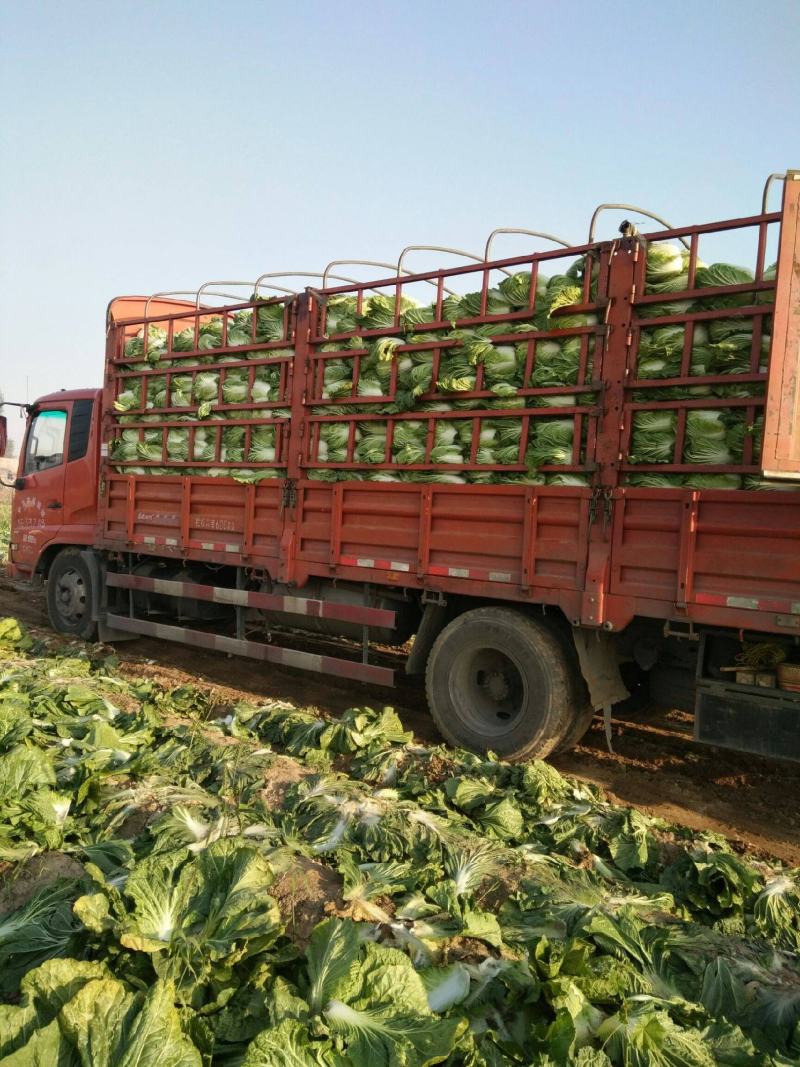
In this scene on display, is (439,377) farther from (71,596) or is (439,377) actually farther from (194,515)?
(71,596)

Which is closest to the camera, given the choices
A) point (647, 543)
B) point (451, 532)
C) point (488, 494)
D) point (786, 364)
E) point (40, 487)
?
point (786, 364)

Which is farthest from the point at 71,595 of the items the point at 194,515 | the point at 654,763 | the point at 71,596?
the point at 654,763

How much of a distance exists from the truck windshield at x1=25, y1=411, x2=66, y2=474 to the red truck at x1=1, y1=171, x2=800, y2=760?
1160 mm

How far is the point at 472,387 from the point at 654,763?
329 cm

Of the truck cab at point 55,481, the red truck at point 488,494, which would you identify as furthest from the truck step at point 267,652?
the truck cab at point 55,481

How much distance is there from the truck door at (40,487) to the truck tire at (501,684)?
19.7 ft

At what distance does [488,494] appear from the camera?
579 cm

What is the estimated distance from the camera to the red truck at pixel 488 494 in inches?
185

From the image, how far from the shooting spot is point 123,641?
9875mm

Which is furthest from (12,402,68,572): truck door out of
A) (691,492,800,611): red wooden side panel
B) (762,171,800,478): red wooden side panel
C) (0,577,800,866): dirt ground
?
(762,171,800,478): red wooden side panel

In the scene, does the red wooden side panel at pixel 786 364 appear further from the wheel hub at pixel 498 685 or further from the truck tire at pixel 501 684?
the wheel hub at pixel 498 685

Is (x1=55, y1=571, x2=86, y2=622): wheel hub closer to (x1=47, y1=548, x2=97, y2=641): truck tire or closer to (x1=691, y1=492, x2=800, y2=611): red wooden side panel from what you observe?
(x1=47, y1=548, x2=97, y2=641): truck tire

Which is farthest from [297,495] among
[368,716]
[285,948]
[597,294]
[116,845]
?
[285,948]

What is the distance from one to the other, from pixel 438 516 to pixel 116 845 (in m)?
3.44
